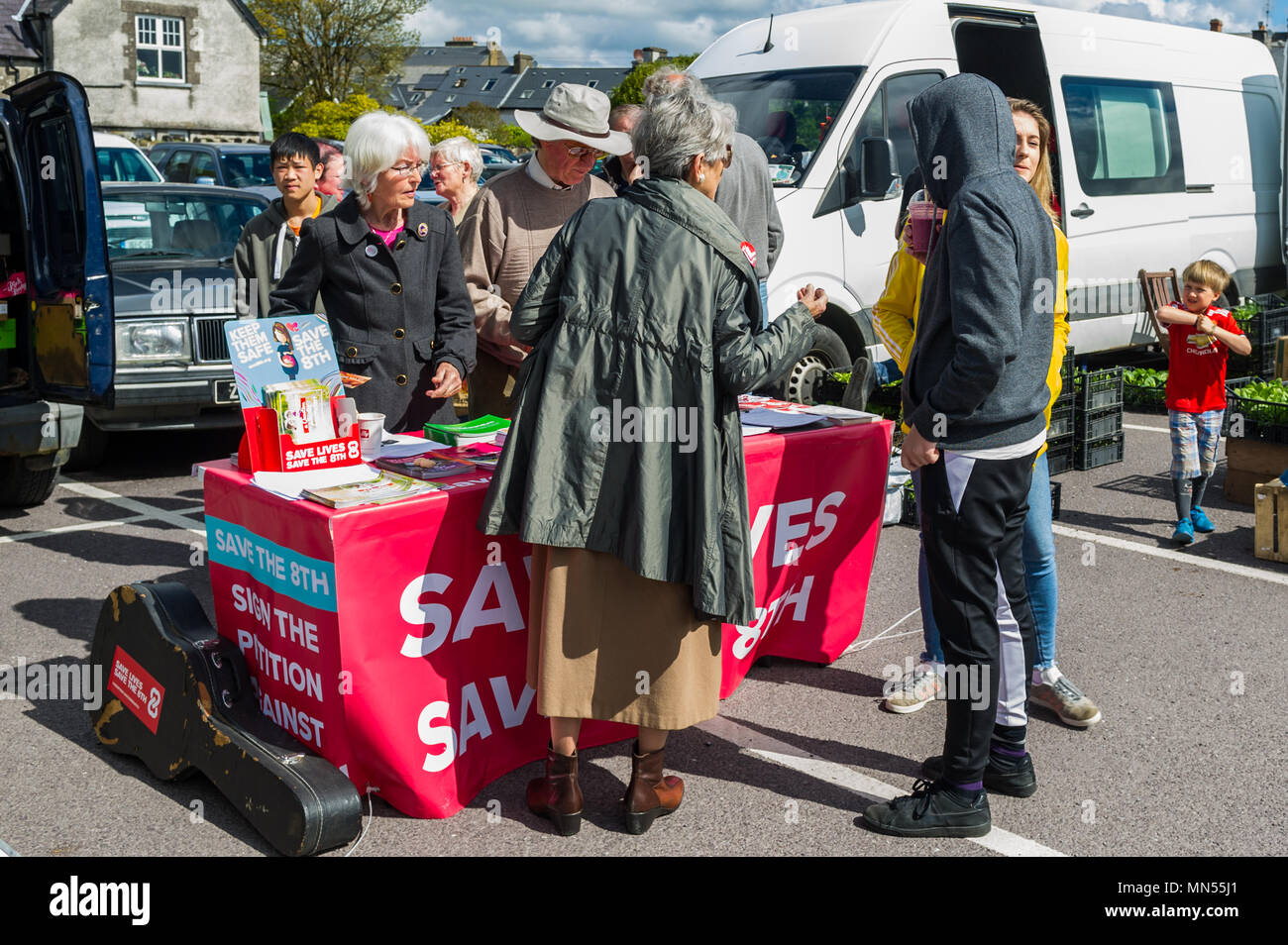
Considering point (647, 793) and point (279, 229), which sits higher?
point (279, 229)

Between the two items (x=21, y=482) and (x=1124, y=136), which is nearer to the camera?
(x=21, y=482)

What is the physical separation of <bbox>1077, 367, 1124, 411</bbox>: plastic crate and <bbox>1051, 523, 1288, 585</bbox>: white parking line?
133 cm

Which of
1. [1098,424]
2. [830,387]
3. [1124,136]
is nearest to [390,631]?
[830,387]

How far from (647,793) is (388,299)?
1.96 meters

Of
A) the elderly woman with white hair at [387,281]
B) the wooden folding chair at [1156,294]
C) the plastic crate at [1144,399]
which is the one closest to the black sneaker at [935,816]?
the elderly woman with white hair at [387,281]

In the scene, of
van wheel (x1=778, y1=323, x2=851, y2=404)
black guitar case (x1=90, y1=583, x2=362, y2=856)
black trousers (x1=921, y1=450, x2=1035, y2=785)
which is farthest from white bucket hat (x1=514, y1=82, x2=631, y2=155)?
van wheel (x1=778, y1=323, x2=851, y2=404)

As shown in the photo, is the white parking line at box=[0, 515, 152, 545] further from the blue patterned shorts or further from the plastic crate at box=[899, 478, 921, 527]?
the blue patterned shorts

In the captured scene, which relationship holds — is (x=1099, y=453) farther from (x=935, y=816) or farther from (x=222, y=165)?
(x=222, y=165)

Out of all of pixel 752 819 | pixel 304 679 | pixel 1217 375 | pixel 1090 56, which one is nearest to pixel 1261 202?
pixel 1090 56

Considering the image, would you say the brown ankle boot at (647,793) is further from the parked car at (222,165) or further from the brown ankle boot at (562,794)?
the parked car at (222,165)

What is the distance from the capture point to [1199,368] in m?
6.38

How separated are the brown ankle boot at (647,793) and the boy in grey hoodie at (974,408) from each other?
0.60 m

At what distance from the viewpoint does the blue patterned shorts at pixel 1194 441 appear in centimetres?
638

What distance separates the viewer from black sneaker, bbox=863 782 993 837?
348cm
